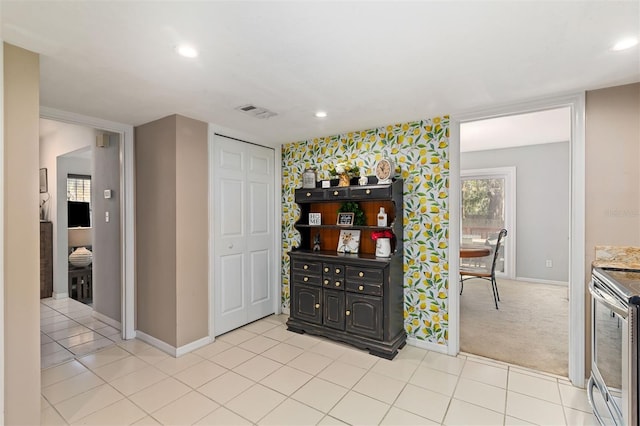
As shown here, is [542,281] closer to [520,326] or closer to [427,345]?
[520,326]

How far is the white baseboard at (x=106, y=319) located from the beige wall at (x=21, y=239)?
1.91m

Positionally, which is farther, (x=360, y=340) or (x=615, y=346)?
(x=360, y=340)

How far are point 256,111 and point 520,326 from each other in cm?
378

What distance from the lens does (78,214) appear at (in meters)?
5.43

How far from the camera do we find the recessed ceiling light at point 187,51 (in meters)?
1.77

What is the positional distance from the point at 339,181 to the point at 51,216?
4699mm

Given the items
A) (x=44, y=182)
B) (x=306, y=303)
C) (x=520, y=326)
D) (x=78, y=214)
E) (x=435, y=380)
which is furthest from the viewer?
(x=78, y=214)

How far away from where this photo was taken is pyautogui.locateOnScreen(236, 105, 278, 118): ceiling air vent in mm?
2798

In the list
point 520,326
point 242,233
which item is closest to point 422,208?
point 520,326

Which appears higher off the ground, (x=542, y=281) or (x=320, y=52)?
(x=320, y=52)

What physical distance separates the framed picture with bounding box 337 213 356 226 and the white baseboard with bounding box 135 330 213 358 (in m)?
1.87

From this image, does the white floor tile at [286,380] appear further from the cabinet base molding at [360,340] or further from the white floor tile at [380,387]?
the cabinet base molding at [360,340]

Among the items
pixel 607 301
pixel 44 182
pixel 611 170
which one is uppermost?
pixel 44 182

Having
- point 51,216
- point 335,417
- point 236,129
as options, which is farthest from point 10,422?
point 51,216
